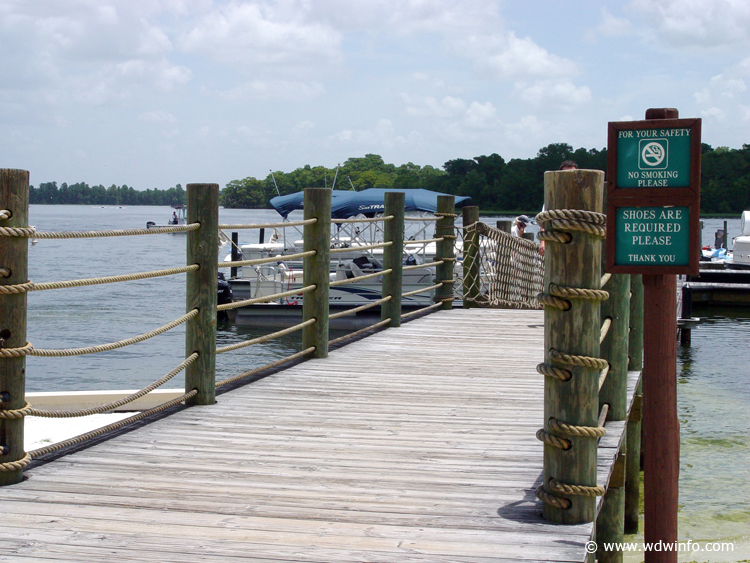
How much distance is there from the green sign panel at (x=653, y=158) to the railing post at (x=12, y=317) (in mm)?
2171

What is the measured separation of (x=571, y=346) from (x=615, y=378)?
1.58m

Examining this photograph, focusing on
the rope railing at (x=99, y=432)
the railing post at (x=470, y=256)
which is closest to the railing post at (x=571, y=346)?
the rope railing at (x=99, y=432)

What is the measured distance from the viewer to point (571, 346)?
9.02 feet

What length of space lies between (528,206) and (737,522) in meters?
100

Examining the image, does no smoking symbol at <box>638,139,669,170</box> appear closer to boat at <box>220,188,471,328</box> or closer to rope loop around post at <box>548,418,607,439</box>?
rope loop around post at <box>548,418,607,439</box>

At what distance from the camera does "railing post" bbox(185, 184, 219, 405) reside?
448 centimetres

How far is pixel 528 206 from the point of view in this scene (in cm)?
10500

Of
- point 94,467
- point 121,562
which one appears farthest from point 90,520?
point 94,467

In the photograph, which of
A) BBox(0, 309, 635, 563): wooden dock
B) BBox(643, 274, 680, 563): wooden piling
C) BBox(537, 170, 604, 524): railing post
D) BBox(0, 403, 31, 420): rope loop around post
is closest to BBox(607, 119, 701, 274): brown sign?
BBox(537, 170, 604, 524): railing post

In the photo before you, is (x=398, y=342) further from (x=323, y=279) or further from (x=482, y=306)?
(x=482, y=306)

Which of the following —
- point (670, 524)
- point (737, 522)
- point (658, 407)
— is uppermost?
point (658, 407)

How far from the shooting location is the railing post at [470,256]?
10.0m

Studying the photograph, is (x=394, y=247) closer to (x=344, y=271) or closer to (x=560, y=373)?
(x=560, y=373)

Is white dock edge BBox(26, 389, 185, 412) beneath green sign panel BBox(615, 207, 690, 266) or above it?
beneath
